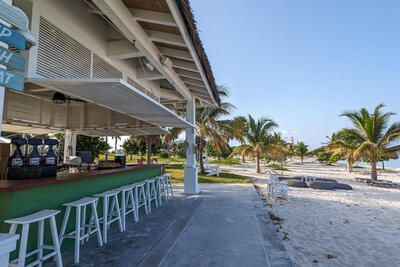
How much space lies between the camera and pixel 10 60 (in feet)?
4.08

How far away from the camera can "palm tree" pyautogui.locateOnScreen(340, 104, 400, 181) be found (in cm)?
1223

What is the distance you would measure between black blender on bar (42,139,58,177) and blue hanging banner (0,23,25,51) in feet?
7.45

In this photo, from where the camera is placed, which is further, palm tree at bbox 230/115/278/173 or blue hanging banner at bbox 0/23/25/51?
palm tree at bbox 230/115/278/173

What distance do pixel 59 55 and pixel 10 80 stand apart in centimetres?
269

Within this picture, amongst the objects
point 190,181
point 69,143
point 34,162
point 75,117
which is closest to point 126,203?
point 34,162

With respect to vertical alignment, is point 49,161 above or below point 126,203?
above

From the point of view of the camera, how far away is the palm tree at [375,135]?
12234 millimetres

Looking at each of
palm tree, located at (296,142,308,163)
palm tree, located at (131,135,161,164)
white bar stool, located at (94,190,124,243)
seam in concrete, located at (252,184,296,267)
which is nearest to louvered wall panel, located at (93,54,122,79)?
white bar stool, located at (94,190,124,243)

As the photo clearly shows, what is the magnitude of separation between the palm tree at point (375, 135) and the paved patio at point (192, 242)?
11804mm

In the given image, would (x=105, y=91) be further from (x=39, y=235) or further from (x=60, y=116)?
(x=60, y=116)

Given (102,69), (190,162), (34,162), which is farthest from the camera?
(190,162)

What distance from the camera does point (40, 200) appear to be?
2.75 meters

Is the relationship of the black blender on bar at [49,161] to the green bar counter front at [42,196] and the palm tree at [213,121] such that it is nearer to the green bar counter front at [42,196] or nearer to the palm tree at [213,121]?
the green bar counter front at [42,196]

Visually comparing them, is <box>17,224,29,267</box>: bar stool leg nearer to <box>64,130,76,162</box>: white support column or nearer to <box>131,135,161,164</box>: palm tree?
<box>64,130,76,162</box>: white support column
